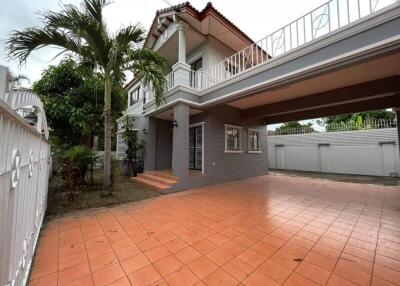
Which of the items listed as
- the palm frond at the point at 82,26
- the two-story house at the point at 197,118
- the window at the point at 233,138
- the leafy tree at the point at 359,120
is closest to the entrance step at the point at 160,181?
the two-story house at the point at 197,118

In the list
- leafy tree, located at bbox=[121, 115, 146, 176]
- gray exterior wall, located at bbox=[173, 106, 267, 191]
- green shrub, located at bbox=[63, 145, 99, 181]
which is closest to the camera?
green shrub, located at bbox=[63, 145, 99, 181]

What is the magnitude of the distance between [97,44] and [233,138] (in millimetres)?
6492

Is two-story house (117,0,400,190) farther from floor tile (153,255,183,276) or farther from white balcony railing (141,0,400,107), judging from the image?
floor tile (153,255,183,276)

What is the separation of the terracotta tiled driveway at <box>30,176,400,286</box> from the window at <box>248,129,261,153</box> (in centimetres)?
522

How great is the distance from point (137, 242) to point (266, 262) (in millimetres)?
1963

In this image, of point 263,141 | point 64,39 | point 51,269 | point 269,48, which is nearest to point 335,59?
point 269,48

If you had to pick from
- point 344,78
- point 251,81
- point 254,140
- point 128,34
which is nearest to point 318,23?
point 344,78

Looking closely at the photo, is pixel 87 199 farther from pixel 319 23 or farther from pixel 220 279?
pixel 319 23

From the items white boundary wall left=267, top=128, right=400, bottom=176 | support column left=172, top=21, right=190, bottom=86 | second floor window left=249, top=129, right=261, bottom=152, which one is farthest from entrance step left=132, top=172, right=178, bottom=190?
white boundary wall left=267, top=128, right=400, bottom=176

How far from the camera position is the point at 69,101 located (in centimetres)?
689

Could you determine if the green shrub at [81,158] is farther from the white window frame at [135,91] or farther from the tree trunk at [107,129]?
the white window frame at [135,91]

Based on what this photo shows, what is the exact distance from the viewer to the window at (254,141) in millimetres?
9792

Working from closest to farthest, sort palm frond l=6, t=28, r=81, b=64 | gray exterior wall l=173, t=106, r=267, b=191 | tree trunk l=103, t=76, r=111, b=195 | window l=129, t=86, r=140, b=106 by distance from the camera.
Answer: palm frond l=6, t=28, r=81, b=64, tree trunk l=103, t=76, r=111, b=195, gray exterior wall l=173, t=106, r=267, b=191, window l=129, t=86, r=140, b=106

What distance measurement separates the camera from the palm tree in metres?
4.16
